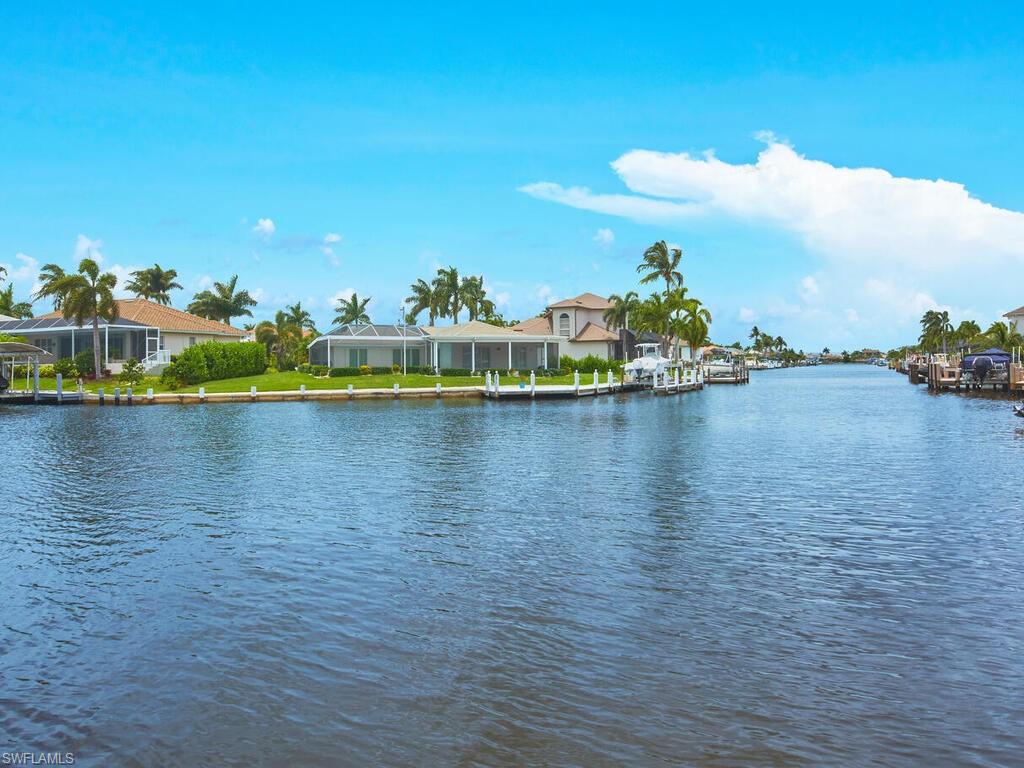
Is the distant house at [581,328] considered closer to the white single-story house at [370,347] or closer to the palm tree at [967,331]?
the white single-story house at [370,347]

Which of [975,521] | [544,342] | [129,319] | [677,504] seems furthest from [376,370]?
[975,521]

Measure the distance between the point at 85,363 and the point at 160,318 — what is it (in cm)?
846

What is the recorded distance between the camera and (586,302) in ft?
321

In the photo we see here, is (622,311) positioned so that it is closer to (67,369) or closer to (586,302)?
(586,302)

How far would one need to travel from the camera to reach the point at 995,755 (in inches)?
303

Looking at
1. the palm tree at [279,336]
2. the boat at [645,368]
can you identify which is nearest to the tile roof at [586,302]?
the boat at [645,368]

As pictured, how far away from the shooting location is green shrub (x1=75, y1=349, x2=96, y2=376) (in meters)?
68.2

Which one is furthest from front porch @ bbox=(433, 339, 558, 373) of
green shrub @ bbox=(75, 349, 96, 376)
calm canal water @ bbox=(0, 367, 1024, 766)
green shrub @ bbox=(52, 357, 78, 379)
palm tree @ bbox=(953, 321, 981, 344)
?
palm tree @ bbox=(953, 321, 981, 344)

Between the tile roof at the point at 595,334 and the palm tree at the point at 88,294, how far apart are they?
50.7 meters

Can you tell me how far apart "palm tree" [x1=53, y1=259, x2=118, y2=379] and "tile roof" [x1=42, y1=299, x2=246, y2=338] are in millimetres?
5557

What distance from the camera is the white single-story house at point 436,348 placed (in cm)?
7556

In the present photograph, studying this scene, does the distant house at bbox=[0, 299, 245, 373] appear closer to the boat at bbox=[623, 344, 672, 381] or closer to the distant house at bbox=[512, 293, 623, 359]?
the distant house at bbox=[512, 293, 623, 359]

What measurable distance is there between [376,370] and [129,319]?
23.2 metres

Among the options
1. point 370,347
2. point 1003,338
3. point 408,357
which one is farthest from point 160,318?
point 1003,338
